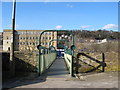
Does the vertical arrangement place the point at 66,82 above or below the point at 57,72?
above

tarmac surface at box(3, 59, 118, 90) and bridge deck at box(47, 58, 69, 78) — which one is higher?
tarmac surface at box(3, 59, 118, 90)

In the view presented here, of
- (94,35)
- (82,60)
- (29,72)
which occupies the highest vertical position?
(94,35)

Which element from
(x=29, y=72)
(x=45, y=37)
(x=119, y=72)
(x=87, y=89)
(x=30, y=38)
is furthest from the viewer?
(x=45, y=37)

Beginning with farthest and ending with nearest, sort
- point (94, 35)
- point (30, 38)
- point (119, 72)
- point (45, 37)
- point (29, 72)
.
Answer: point (45, 37) < point (30, 38) < point (94, 35) < point (29, 72) < point (119, 72)

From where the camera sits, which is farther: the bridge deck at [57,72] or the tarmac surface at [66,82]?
the bridge deck at [57,72]

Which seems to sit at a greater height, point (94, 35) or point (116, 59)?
point (94, 35)

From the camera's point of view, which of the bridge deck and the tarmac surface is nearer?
the tarmac surface

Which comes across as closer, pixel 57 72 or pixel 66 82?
pixel 66 82

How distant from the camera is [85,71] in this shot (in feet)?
39.0

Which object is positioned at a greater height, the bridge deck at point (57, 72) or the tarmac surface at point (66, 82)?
the tarmac surface at point (66, 82)

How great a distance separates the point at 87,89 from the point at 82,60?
495 centimetres

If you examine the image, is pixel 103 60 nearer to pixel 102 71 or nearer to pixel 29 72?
pixel 102 71

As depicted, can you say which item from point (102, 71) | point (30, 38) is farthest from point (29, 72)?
point (30, 38)

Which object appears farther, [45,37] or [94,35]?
[45,37]
